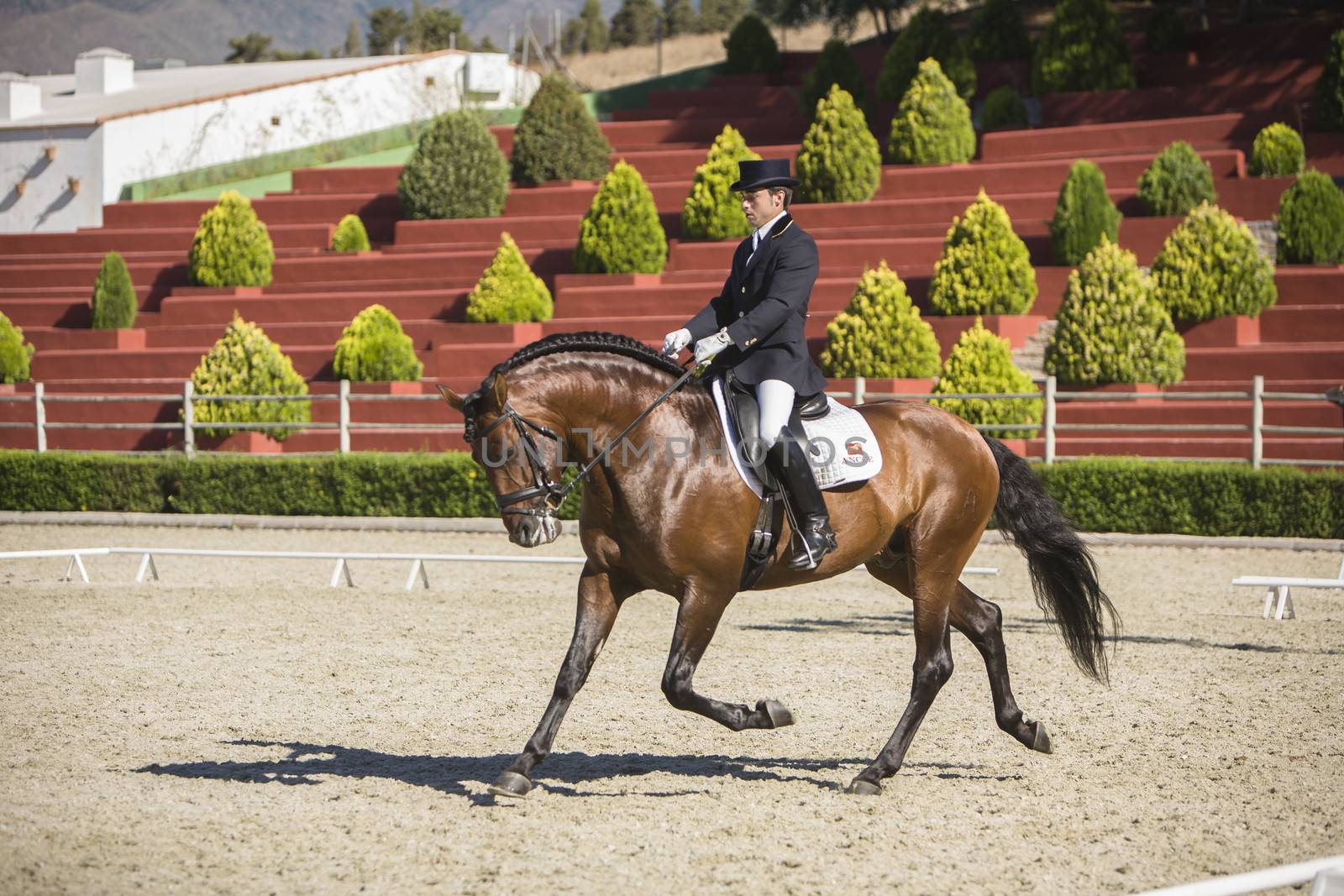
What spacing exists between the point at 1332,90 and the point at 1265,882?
23.5m

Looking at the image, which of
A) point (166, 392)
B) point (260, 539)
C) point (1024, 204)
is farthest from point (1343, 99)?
point (166, 392)

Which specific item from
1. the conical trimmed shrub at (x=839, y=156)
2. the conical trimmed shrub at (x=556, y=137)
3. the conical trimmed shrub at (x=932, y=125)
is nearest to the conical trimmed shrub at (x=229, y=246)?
the conical trimmed shrub at (x=556, y=137)

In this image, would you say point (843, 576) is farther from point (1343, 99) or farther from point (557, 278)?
point (1343, 99)

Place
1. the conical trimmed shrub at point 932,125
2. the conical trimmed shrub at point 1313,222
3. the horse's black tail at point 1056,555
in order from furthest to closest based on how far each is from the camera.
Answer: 1. the conical trimmed shrub at point 932,125
2. the conical trimmed shrub at point 1313,222
3. the horse's black tail at point 1056,555

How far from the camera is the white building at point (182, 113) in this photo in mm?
32375

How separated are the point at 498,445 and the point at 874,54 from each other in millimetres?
32455

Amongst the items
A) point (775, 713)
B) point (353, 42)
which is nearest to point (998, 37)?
point (775, 713)

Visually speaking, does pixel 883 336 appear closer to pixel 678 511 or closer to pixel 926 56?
pixel 926 56

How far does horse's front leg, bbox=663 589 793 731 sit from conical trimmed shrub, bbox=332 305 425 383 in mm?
16985

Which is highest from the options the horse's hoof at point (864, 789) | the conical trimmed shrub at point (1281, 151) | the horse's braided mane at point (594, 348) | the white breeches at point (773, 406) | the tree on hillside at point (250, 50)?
the tree on hillside at point (250, 50)

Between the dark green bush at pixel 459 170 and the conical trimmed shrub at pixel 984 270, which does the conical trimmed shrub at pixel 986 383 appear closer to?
the conical trimmed shrub at pixel 984 270

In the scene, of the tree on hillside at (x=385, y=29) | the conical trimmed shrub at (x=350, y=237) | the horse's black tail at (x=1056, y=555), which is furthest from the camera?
Result: the tree on hillside at (x=385, y=29)

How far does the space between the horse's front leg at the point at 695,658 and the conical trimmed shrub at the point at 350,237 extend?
76.9 feet

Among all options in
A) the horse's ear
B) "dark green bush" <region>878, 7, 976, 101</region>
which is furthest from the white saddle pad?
"dark green bush" <region>878, 7, 976, 101</region>
